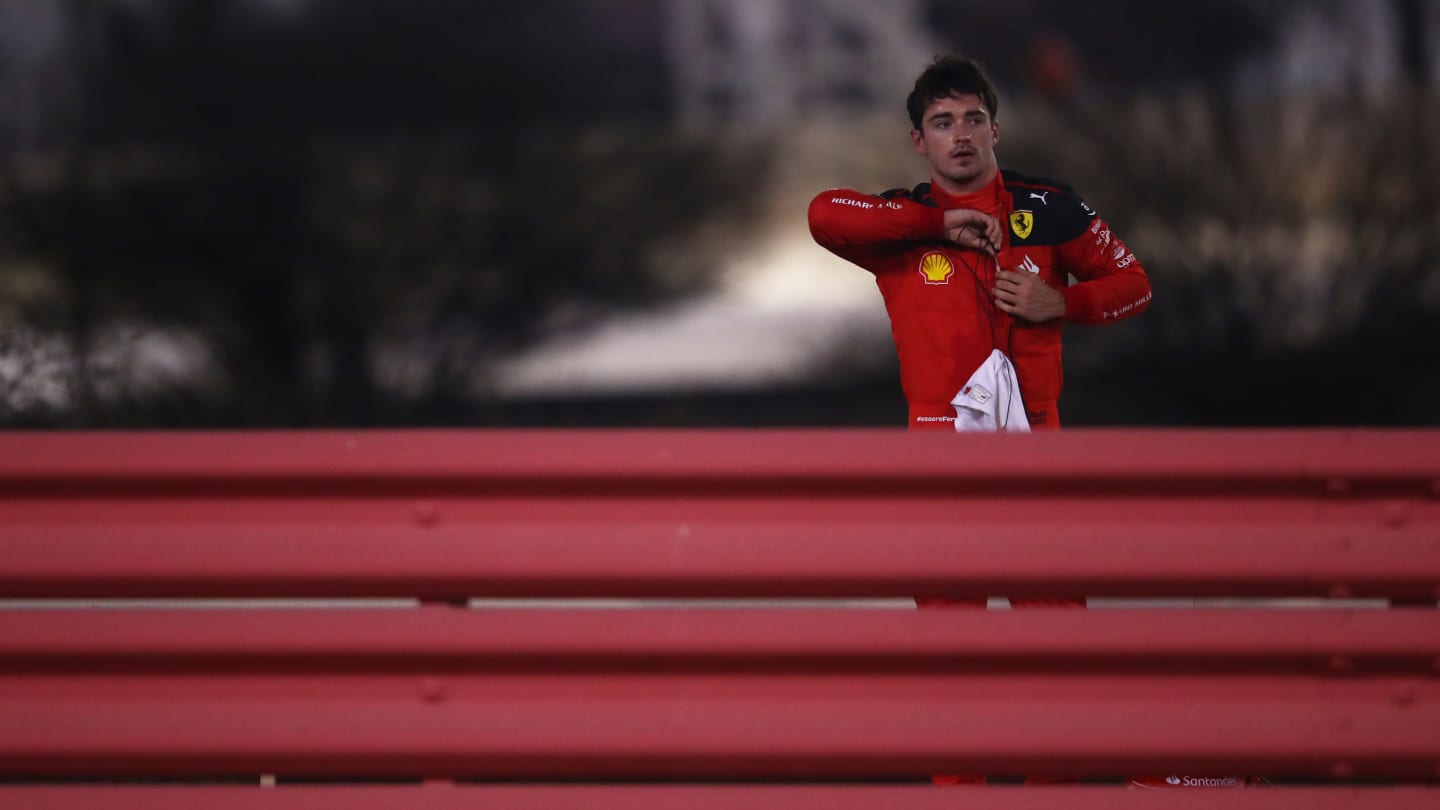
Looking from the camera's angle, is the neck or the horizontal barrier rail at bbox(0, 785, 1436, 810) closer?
the horizontal barrier rail at bbox(0, 785, 1436, 810)

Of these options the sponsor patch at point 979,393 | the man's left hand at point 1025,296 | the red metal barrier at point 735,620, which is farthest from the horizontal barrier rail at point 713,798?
the man's left hand at point 1025,296

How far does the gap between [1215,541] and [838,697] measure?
2.23 ft

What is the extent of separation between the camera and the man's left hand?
307 cm

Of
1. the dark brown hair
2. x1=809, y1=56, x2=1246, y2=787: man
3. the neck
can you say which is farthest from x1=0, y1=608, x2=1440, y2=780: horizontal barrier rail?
the dark brown hair

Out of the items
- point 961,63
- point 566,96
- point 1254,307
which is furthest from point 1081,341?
point 961,63

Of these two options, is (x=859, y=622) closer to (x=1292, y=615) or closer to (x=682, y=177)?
(x=1292, y=615)

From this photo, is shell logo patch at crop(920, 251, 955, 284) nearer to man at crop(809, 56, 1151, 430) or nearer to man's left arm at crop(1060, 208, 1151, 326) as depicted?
man at crop(809, 56, 1151, 430)

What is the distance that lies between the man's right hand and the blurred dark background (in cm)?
567

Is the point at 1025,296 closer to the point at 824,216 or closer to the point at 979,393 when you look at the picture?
the point at 979,393

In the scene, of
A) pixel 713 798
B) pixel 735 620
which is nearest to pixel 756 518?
pixel 735 620

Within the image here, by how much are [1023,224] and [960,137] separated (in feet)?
0.77

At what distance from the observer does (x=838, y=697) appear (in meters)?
2.45

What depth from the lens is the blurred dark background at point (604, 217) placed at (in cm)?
996

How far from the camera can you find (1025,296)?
3062mm
